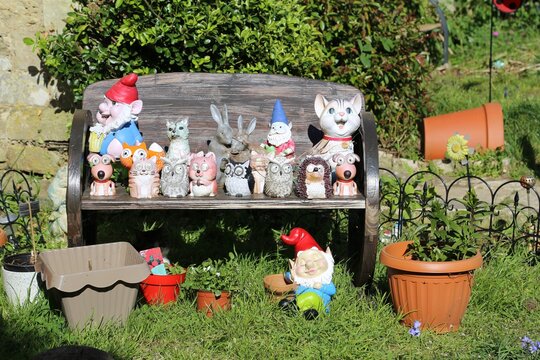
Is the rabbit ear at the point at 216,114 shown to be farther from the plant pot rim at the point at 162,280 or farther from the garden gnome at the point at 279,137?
the plant pot rim at the point at 162,280

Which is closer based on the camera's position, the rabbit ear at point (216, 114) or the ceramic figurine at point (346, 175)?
the ceramic figurine at point (346, 175)

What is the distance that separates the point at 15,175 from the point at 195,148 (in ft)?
6.38

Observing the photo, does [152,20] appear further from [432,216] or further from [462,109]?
[462,109]

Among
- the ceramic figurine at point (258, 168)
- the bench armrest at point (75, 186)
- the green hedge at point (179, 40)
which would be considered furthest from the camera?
the green hedge at point (179, 40)

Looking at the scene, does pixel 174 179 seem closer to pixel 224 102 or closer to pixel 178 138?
pixel 178 138

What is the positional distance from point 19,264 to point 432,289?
223 cm

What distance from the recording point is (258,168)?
4.49m

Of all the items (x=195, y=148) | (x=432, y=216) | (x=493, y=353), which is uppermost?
(x=195, y=148)

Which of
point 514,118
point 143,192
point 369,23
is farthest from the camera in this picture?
point 514,118

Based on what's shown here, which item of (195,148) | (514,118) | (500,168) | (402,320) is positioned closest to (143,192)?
(195,148)

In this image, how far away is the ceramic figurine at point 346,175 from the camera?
14.4ft

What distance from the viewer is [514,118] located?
7.65m

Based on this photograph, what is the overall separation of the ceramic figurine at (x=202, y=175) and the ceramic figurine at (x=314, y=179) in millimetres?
453

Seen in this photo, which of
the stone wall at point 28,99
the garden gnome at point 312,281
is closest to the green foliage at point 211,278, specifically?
the garden gnome at point 312,281
